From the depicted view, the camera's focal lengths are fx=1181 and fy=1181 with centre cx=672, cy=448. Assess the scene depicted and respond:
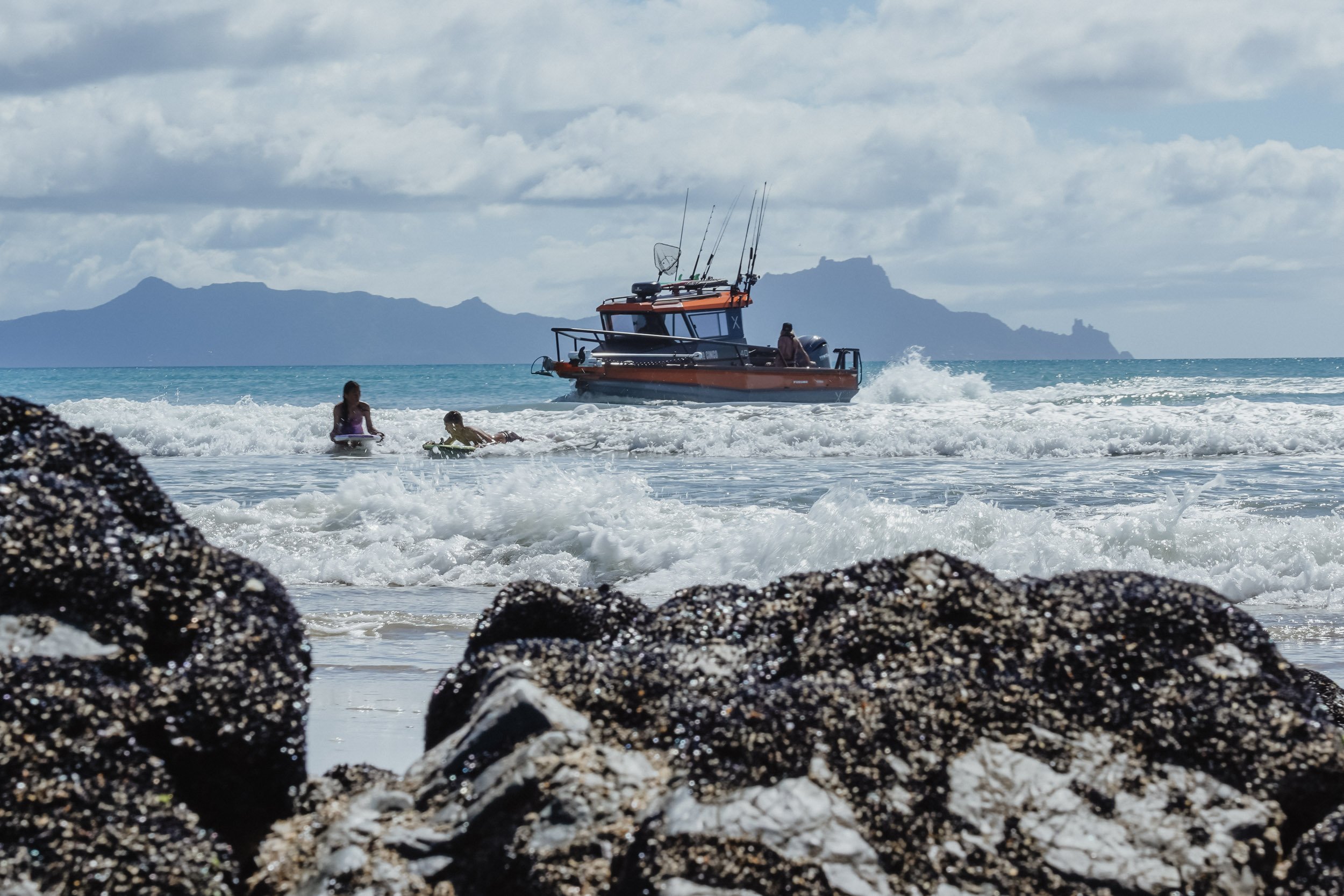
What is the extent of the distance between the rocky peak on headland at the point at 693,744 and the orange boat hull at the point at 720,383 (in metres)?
19.7

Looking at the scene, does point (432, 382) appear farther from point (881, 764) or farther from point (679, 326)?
point (881, 764)

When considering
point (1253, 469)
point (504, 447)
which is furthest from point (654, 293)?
point (1253, 469)

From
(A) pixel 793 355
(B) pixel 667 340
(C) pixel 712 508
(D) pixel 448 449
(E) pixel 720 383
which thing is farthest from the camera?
(B) pixel 667 340

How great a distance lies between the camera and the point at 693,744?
199 centimetres

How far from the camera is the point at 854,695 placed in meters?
2.04

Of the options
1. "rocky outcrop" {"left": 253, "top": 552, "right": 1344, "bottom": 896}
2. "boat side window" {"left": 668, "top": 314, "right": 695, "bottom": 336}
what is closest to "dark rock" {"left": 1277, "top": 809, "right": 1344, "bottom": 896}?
"rocky outcrop" {"left": 253, "top": 552, "right": 1344, "bottom": 896}

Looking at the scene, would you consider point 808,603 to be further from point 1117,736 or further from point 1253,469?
point 1253,469

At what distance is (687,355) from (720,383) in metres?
1.33

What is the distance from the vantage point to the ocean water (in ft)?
19.0

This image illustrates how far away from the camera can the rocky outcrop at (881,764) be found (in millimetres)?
1816

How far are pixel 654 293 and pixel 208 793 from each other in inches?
867

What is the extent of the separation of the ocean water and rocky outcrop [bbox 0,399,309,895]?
1107 millimetres

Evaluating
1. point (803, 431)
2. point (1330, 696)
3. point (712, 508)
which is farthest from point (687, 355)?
point (1330, 696)

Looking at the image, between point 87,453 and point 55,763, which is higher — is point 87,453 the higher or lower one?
the higher one
